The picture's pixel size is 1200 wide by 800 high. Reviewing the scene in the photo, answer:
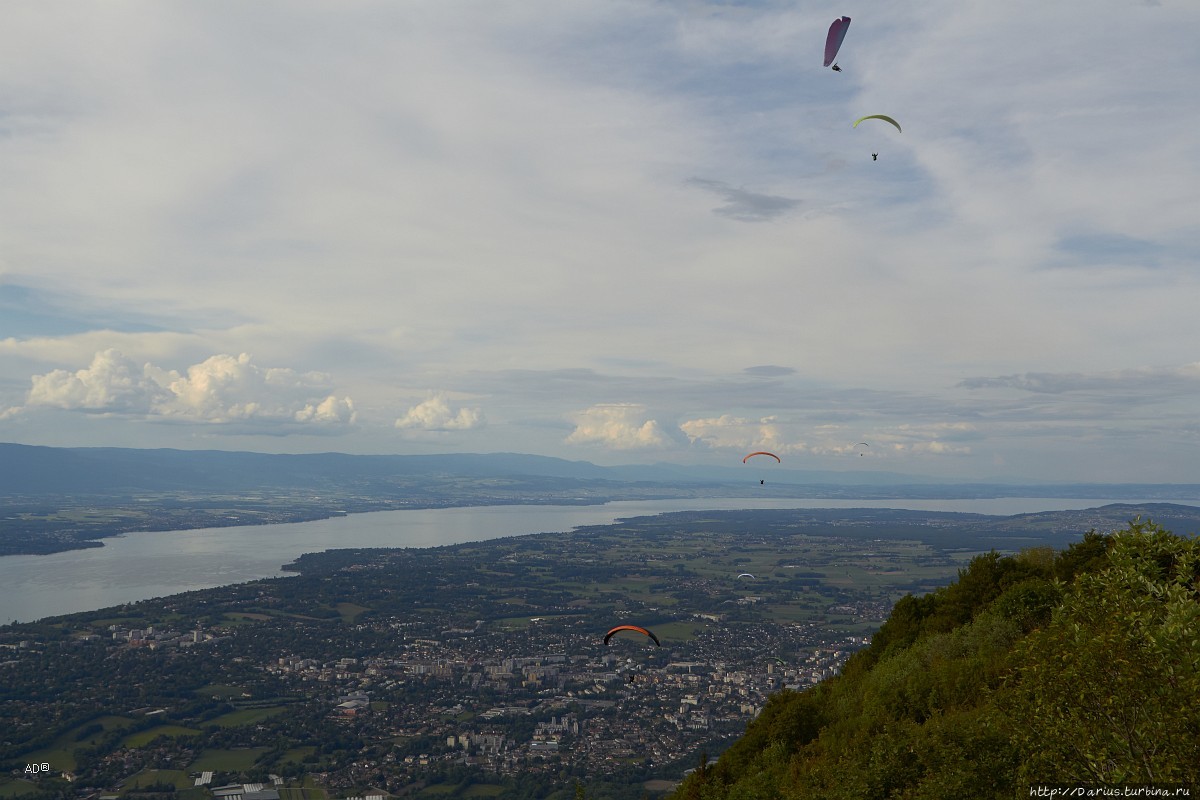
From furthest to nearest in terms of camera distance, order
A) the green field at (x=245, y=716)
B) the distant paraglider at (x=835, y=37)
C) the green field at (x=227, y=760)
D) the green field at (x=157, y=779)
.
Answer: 1. the green field at (x=245, y=716)
2. the green field at (x=227, y=760)
3. the green field at (x=157, y=779)
4. the distant paraglider at (x=835, y=37)

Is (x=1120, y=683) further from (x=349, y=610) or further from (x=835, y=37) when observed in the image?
(x=349, y=610)

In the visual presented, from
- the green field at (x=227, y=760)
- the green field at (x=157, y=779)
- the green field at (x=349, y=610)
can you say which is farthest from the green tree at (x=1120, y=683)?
the green field at (x=349, y=610)

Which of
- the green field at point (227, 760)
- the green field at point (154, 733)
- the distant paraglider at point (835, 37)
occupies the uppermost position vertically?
the distant paraglider at point (835, 37)

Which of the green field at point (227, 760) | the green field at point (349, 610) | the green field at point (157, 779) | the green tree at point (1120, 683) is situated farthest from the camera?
the green field at point (349, 610)

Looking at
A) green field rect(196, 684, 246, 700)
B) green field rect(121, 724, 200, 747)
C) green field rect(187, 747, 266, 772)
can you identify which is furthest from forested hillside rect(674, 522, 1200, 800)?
green field rect(196, 684, 246, 700)

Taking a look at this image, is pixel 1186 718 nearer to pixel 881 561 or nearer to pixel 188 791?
pixel 188 791

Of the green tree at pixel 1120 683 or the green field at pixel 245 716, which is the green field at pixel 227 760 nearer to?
the green field at pixel 245 716

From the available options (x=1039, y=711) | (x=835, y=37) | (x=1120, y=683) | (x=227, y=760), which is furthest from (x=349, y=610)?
(x=1120, y=683)

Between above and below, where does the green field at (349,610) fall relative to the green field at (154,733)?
below

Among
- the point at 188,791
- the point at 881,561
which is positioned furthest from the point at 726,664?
the point at 881,561
